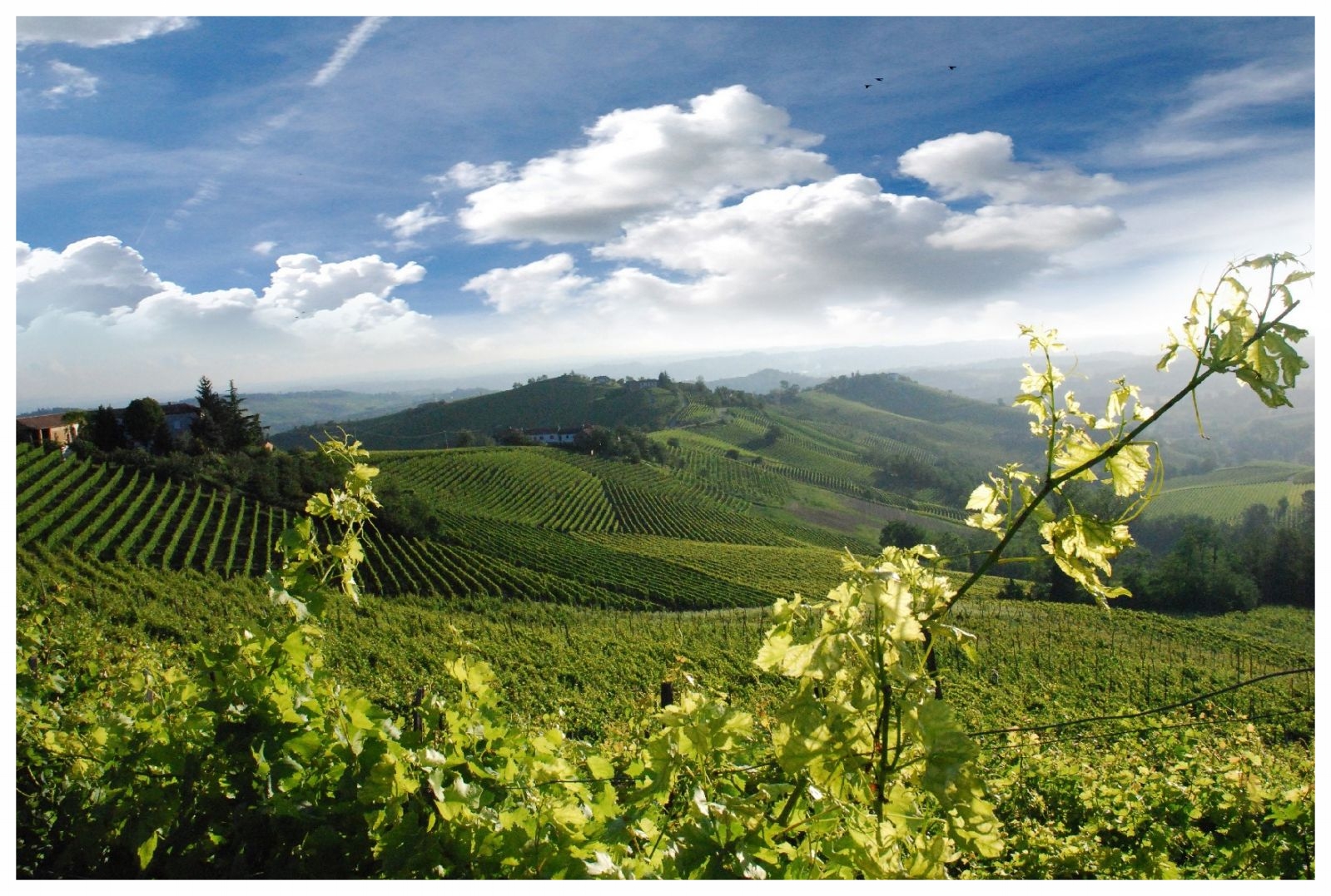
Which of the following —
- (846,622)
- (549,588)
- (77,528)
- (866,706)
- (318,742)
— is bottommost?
(549,588)

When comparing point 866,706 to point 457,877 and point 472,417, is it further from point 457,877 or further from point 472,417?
point 472,417

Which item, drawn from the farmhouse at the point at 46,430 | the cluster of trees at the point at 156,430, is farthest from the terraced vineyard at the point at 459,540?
the cluster of trees at the point at 156,430

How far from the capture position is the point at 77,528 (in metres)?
26.2

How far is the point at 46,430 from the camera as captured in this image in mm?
34969

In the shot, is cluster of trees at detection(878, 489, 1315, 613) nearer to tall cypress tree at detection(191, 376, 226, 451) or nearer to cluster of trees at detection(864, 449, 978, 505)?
cluster of trees at detection(864, 449, 978, 505)

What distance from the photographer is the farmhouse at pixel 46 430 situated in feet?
112

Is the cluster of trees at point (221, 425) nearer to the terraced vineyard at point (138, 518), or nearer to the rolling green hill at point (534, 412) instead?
the terraced vineyard at point (138, 518)

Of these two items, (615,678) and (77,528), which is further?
(77,528)

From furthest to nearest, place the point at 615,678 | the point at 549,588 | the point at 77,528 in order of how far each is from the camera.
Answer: the point at 549,588
the point at 77,528
the point at 615,678

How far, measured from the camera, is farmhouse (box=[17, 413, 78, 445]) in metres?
34.0

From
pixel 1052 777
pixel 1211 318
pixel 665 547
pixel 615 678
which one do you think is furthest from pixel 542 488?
pixel 1211 318

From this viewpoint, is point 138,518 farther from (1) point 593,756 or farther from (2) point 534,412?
(2) point 534,412

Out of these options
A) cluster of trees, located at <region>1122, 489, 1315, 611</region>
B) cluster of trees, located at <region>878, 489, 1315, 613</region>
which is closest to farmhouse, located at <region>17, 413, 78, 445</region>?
cluster of trees, located at <region>878, 489, 1315, 613</region>

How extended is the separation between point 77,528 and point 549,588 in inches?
695
